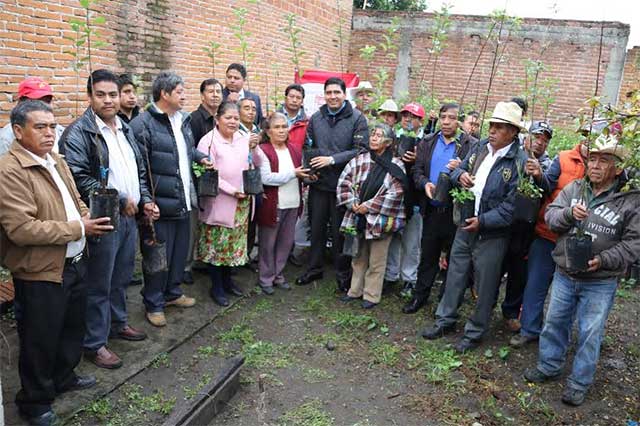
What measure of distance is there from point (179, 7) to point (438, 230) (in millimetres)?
5332

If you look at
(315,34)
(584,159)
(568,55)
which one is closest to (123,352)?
(584,159)

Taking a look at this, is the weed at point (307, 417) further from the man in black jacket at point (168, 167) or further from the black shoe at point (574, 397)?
the black shoe at point (574, 397)

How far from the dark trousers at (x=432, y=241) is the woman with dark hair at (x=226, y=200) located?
1.78 m

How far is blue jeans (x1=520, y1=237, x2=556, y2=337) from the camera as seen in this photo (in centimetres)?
412

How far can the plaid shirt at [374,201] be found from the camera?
485 centimetres

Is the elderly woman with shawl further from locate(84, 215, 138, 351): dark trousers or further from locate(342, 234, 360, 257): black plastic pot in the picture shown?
locate(84, 215, 138, 351): dark trousers

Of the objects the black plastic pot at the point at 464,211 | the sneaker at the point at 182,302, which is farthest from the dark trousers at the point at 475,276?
the sneaker at the point at 182,302

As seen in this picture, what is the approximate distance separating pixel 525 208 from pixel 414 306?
168 cm

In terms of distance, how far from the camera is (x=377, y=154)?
4.87 metres

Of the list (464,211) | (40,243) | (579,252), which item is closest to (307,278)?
(464,211)

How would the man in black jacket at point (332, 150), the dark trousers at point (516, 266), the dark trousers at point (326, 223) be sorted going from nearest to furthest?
1. the dark trousers at point (516, 266)
2. the man in black jacket at point (332, 150)
3. the dark trousers at point (326, 223)

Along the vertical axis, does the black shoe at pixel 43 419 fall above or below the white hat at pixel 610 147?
below

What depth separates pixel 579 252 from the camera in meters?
3.34

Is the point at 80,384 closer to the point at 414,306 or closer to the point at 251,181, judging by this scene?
the point at 251,181
